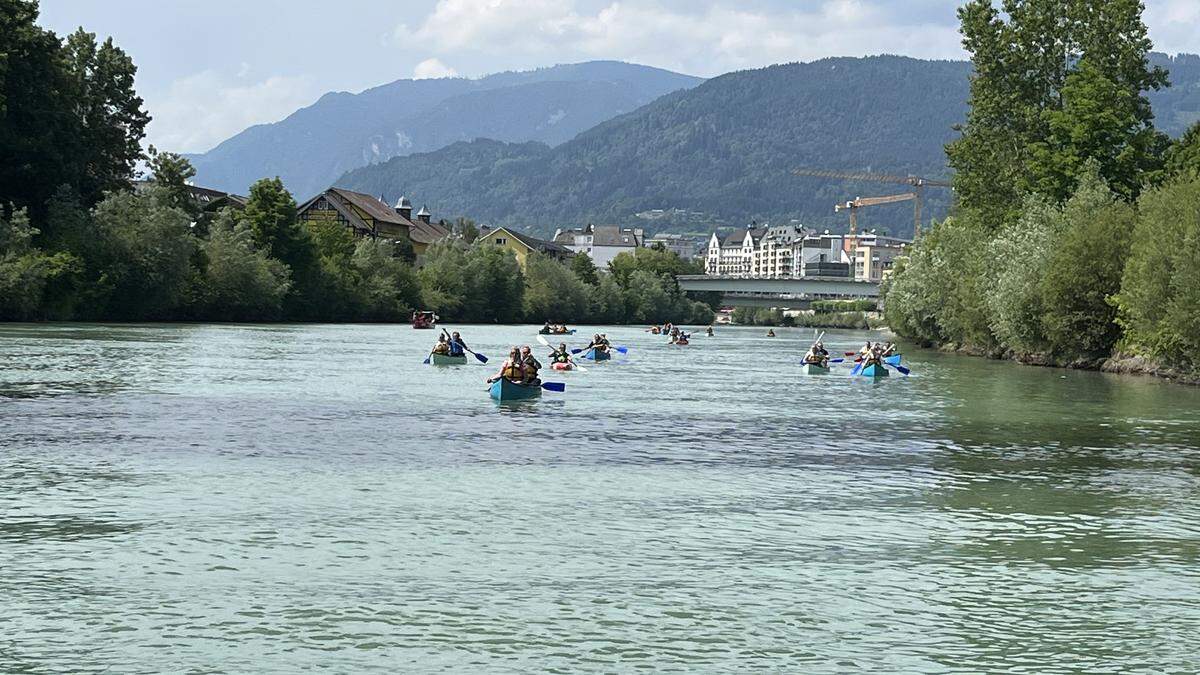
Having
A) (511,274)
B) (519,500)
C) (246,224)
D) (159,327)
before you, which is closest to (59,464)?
(519,500)

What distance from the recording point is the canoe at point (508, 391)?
43.3 metres

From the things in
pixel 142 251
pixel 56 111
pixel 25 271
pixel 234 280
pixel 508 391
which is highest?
pixel 56 111

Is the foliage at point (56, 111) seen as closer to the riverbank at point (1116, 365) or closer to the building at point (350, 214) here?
the riverbank at point (1116, 365)

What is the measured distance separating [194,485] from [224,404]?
16020 millimetres

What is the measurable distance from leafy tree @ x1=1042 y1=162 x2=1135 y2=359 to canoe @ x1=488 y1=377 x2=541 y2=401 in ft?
98.7

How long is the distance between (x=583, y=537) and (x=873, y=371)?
4193 cm

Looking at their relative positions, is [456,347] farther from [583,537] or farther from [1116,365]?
[583,537]

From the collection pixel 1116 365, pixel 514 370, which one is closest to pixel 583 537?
pixel 514 370

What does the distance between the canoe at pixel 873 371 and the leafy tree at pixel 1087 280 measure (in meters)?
9.24

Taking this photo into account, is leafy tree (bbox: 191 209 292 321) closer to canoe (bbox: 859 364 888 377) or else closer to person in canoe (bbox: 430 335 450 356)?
person in canoe (bbox: 430 335 450 356)

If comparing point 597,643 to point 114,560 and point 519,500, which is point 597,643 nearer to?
point 114,560

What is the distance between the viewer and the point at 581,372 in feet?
201

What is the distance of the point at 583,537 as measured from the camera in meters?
21.1

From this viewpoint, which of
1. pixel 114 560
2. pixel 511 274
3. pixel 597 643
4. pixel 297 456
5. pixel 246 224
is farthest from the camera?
pixel 511 274
